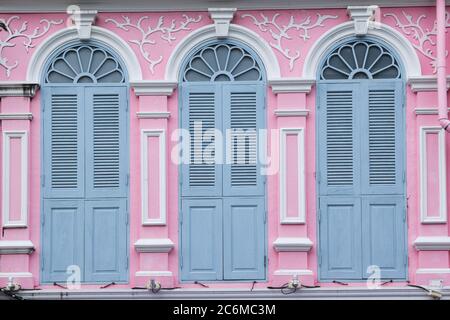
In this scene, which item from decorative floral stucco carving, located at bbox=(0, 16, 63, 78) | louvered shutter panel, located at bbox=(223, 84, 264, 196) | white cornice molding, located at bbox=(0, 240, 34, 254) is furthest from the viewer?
decorative floral stucco carving, located at bbox=(0, 16, 63, 78)

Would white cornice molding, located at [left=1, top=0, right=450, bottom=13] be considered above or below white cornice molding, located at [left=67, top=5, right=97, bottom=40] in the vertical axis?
above

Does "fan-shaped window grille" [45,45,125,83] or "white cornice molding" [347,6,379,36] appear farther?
"fan-shaped window grille" [45,45,125,83]

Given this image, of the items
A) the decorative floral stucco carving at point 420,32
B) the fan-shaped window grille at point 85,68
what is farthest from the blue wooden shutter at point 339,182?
the fan-shaped window grille at point 85,68

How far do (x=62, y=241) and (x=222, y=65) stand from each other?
245cm

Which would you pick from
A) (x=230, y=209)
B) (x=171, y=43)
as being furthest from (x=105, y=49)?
(x=230, y=209)

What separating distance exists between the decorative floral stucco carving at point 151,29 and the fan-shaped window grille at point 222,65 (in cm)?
31

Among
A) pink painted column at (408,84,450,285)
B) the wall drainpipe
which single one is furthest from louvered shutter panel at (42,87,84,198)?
the wall drainpipe

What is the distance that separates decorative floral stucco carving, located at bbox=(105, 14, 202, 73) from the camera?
32.4 ft

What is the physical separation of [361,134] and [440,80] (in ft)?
3.14

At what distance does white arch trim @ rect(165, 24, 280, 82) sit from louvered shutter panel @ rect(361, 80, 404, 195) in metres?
0.99

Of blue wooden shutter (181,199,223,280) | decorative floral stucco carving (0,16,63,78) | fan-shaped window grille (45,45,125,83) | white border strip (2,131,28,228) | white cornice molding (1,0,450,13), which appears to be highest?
white cornice molding (1,0,450,13)

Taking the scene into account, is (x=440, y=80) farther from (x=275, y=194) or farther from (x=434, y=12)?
(x=275, y=194)

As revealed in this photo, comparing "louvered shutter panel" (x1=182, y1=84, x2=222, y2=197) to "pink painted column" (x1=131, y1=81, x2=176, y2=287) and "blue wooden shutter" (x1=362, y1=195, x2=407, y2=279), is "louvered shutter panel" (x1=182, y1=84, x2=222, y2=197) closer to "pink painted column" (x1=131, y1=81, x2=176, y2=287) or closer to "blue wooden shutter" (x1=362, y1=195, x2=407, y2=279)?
"pink painted column" (x1=131, y1=81, x2=176, y2=287)

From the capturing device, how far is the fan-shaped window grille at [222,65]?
9.89m
